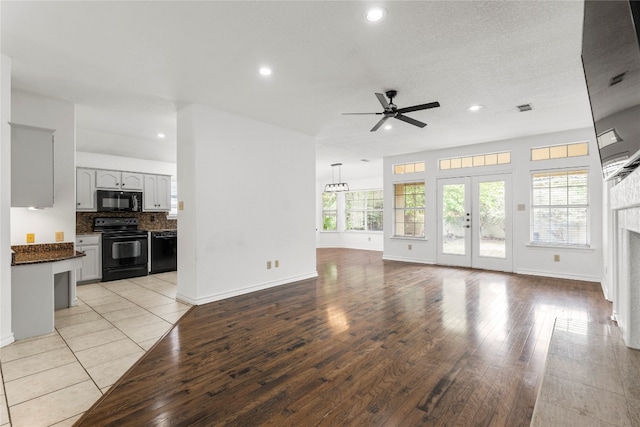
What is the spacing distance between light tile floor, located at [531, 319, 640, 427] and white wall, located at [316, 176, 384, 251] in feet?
26.4

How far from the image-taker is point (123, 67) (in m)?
3.11

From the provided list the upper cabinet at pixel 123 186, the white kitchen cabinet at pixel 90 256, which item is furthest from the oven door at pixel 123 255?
the upper cabinet at pixel 123 186

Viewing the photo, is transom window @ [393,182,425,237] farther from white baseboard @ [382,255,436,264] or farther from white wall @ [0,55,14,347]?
white wall @ [0,55,14,347]

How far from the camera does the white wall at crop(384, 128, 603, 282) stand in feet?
17.4

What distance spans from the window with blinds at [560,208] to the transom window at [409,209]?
227 centimetres

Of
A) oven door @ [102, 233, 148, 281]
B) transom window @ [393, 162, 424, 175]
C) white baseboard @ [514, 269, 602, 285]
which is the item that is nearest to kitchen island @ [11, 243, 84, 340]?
oven door @ [102, 233, 148, 281]

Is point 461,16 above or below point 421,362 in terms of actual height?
above

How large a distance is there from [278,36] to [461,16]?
1441 mm

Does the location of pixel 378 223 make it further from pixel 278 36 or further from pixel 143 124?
pixel 278 36

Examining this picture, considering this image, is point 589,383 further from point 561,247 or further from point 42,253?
point 42,253

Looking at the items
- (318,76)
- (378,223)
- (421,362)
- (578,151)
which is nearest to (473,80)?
(318,76)

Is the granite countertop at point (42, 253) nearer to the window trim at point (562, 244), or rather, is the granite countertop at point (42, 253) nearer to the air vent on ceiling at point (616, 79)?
the air vent on ceiling at point (616, 79)

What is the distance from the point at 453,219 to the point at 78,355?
6754 mm

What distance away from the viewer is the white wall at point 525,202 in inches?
209
